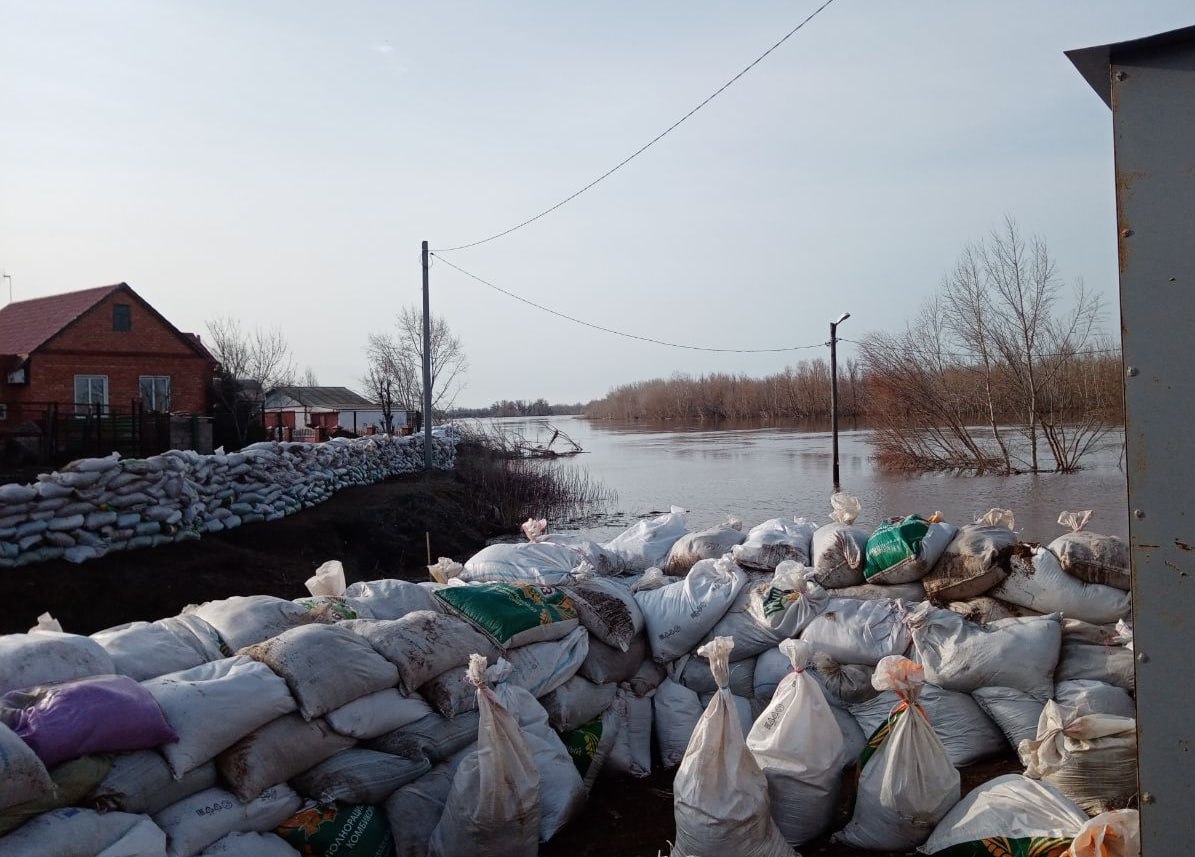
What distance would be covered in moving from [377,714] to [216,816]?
0.59 m

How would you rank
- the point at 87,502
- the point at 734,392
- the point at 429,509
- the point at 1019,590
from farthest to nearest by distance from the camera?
1. the point at 734,392
2. the point at 429,509
3. the point at 87,502
4. the point at 1019,590

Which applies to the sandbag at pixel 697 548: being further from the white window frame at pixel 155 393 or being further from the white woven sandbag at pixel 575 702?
the white window frame at pixel 155 393

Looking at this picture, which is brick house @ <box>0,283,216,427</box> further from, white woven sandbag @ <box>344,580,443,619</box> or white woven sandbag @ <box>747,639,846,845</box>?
white woven sandbag @ <box>747,639,846,845</box>

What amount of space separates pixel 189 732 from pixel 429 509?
1214 cm

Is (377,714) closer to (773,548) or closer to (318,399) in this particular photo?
(773,548)

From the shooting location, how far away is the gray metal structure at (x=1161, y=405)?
1.64 m

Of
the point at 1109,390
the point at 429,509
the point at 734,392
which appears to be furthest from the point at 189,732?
the point at 734,392

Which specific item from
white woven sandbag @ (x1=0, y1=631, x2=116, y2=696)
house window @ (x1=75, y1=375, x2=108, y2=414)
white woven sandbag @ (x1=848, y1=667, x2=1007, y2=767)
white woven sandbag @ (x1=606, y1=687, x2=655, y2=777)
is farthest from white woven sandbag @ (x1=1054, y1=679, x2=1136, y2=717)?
house window @ (x1=75, y1=375, x2=108, y2=414)

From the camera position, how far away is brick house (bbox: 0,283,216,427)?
21.7 metres

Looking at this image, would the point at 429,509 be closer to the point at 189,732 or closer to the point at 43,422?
the point at 43,422

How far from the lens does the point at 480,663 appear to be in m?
2.98

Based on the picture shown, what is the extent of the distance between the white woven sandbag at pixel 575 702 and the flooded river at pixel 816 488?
9.84 metres

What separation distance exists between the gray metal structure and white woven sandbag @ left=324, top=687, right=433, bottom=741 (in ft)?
7.36

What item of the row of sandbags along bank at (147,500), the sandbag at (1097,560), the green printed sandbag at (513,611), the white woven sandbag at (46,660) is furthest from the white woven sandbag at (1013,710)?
the row of sandbags along bank at (147,500)
